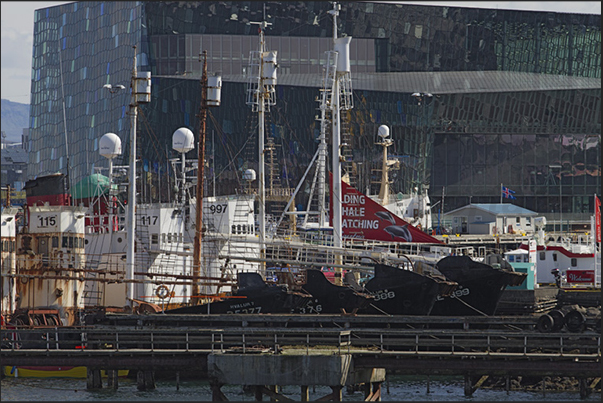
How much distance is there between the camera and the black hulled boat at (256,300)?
43281 mm

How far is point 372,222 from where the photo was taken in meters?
52.1

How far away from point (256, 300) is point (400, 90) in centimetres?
8548

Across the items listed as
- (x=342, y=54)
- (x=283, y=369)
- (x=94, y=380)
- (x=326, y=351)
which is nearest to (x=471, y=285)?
(x=326, y=351)

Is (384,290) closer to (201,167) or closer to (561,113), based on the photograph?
(201,167)

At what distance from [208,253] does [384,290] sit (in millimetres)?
15476

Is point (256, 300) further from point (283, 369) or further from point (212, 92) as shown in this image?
point (212, 92)

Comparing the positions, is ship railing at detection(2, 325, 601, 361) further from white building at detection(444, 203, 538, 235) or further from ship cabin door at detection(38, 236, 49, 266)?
white building at detection(444, 203, 538, 235)

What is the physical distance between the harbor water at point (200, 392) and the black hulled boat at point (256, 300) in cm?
329

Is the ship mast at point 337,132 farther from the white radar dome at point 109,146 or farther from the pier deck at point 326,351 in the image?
the white radar dome at point 109,146

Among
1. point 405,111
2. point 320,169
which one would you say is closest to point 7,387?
point 320,169

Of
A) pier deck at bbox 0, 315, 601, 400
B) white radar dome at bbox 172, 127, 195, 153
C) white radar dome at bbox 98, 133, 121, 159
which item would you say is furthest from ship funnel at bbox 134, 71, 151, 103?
white radar dome at bbox 172, 127, 195, 153

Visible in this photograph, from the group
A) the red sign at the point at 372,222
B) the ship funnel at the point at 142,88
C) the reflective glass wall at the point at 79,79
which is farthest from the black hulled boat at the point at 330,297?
the reflective glass wall at the point at 79,79

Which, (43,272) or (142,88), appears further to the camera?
(43,272)

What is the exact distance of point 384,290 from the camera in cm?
4416
